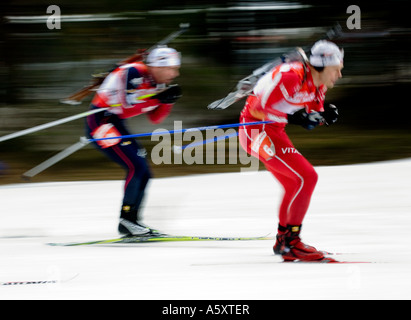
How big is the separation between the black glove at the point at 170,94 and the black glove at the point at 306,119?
3.50 feet

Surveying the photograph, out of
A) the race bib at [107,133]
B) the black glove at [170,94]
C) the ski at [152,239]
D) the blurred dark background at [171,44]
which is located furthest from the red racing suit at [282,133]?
the blurred dark background at [171,44]

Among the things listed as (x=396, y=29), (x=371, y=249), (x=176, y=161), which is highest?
(x=396, y=29)

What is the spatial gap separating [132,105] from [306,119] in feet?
4.41

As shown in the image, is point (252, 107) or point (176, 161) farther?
point (176, 161)

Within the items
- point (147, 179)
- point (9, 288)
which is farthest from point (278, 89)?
point (9, 288)

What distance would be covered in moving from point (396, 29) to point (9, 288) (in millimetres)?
9276

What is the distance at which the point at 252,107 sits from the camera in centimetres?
438

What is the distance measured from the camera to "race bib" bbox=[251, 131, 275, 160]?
427cm

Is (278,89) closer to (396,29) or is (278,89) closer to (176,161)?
(176,161)

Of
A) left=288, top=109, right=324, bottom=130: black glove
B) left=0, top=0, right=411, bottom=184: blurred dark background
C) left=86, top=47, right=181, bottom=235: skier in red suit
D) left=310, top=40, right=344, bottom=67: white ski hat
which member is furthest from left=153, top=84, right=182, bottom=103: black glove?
left=0, top=0, right=411, bottom=184: blurred dark background

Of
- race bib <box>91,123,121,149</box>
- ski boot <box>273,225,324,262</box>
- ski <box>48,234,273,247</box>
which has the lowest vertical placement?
ski <box>48,234,273,247</box>

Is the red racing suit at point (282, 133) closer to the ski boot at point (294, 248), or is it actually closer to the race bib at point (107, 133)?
the ski boot at point (294, 248)

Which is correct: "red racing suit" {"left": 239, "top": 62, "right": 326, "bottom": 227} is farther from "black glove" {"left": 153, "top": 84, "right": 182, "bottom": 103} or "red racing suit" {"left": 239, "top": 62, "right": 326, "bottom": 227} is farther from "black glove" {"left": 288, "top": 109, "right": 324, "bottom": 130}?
"black glove" {"left": 153, "top": 84, "right": 182, "bottom": 103}

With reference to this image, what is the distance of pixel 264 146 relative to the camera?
14.1 ft
